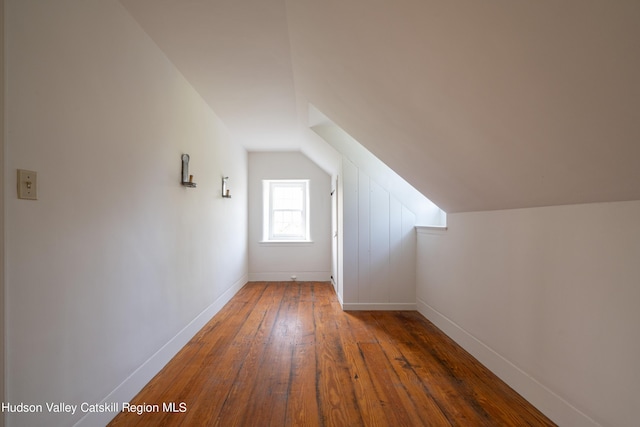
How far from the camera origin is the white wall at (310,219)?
18.6 feet

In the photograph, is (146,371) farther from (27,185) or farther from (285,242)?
(285,242)

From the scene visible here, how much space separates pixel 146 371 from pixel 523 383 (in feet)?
7.62

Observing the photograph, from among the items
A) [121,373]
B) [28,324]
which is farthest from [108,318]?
[28,324]

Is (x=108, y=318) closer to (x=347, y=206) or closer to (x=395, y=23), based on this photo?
(x=395, y=23)

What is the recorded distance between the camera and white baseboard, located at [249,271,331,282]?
18.5 ft

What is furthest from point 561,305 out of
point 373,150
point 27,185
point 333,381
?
point 27,185

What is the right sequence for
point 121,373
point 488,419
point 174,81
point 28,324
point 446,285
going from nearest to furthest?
point 28,324
point 488,419
point 121,373
point 174,81
point 446,285

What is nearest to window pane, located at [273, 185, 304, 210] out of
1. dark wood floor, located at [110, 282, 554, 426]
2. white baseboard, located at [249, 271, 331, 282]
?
white baseboard, located at [249, 271, 331, 282]

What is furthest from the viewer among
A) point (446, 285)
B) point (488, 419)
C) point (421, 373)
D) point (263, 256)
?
point (263, 256)

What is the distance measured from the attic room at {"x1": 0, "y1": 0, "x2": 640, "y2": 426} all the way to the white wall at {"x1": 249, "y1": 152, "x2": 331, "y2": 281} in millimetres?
2641

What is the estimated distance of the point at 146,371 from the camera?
209 centimetres

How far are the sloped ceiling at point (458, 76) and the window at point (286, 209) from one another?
3.00 meters

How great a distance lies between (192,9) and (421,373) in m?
2.71

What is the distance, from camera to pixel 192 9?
1892mm
